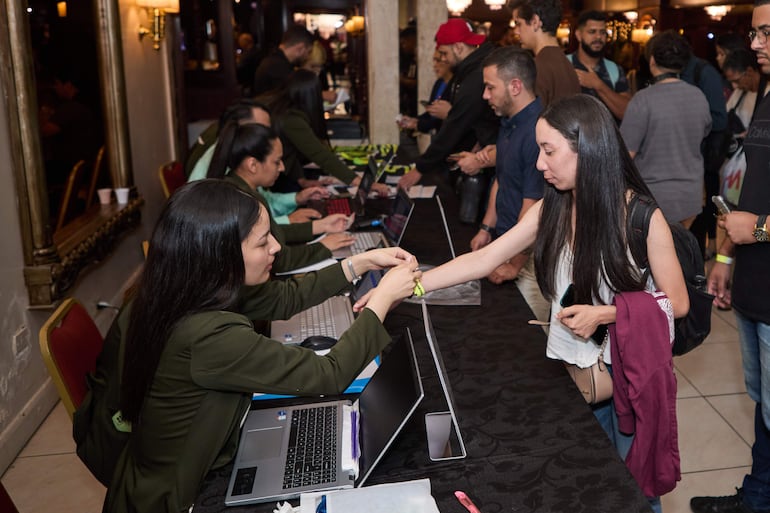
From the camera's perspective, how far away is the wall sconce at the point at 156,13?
4.70 meters

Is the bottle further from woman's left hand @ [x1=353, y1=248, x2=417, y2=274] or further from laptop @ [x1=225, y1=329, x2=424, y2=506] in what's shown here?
laptop @ [x1=225, y1=329, x2=424, y2=506]

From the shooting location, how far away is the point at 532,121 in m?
2.61

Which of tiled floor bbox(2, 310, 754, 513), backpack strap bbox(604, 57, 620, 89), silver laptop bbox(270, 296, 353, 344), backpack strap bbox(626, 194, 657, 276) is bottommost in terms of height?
tiled floor bbox(2, 310, 754, 513)

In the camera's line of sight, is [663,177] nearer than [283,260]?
No

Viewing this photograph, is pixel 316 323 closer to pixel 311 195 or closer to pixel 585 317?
pixel 585 317

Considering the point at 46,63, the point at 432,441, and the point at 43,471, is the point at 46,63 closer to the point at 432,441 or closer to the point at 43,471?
the point at 43,471

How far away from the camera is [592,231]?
1.63 metres

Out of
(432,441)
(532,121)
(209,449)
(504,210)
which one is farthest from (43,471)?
(532,121)

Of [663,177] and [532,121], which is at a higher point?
[532,121]

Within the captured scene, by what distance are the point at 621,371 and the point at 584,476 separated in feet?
1.24

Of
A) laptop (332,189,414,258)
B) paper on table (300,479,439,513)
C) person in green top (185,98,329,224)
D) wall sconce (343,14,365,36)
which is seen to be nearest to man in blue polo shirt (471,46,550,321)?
laptop (332,189,414,258)

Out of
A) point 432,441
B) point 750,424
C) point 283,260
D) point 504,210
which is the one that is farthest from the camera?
point 750,424

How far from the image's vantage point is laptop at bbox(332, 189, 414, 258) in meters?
2.61

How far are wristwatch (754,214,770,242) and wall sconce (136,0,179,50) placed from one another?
13.6 ft
